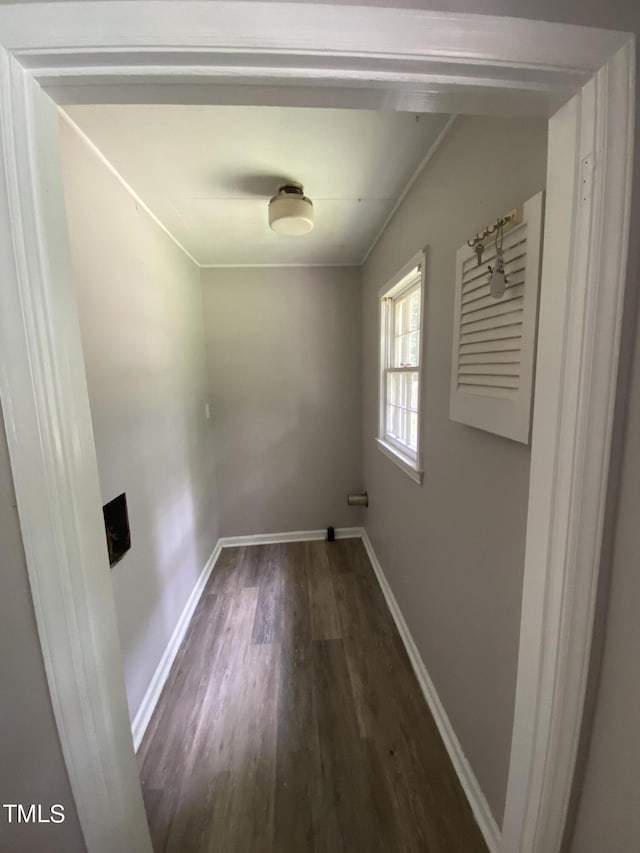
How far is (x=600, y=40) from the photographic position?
19.8 inches

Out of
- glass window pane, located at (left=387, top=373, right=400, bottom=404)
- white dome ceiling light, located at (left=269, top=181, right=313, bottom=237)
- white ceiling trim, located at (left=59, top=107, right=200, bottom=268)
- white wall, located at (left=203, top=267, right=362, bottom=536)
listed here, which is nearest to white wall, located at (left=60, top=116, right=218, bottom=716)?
white ceiling trim, located at (left=59, top=107, right=200, bottom=268)

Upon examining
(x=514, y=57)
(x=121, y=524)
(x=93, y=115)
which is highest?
(x=93, y=115)

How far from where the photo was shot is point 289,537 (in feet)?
9.35

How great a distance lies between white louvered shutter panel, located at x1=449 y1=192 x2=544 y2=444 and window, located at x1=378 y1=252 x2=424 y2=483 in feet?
1.89

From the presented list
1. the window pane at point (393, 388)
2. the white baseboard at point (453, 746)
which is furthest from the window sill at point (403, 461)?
the white baseboard at point (453, 746)

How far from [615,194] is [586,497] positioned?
54 centimetres

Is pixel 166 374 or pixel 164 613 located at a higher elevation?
pixel 166 374

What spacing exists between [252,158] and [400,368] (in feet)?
4.07

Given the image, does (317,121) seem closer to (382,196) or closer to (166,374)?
(382,196)

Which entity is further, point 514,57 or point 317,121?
point 317,121

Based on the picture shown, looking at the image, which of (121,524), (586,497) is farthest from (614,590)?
(121,524)

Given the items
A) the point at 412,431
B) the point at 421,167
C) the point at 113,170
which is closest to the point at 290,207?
the point at 421,167

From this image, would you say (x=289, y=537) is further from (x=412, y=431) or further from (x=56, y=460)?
(x=56, y=460)

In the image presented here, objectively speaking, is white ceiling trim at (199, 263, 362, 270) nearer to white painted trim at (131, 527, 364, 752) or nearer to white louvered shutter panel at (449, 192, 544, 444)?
white louvered shutter panel at (449, 192, 544, 444)
